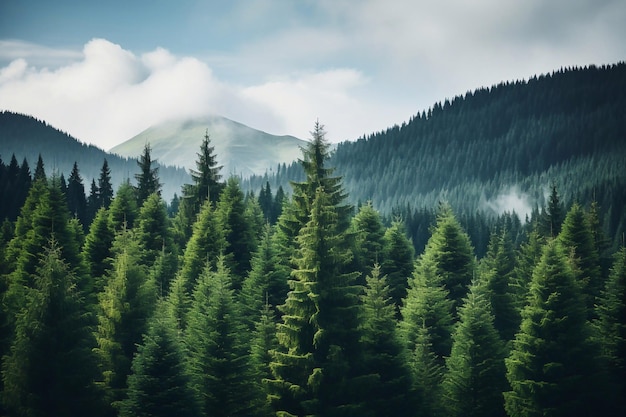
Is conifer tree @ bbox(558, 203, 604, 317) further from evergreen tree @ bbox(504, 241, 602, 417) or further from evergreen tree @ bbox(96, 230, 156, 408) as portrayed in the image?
evergreen tree @ bbox(96, 230, 156, 408)

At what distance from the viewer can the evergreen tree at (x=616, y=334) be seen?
114ft

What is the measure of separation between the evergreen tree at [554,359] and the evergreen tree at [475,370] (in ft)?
3.15

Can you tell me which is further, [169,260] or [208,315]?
[169,260]

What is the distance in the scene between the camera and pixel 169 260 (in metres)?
46.1

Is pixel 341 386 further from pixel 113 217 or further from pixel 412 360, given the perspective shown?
pixel 113 217

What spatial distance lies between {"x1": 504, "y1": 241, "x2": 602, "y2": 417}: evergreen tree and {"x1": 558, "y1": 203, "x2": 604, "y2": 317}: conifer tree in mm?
14347

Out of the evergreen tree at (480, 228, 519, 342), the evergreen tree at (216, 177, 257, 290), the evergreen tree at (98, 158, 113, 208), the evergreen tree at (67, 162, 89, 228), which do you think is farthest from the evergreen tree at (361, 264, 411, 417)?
the evergreen tree at (67, 162, 89, 228)

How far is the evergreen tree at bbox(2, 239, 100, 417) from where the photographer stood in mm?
27844

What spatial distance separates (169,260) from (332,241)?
2176 cm

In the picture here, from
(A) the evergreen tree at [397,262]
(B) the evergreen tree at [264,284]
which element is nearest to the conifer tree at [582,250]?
(A) the evergreen tree at [397,262]

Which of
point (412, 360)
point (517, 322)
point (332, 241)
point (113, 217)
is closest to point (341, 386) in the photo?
point (332, 241)

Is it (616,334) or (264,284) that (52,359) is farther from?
(616,334)

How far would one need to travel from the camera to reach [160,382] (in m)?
27.1

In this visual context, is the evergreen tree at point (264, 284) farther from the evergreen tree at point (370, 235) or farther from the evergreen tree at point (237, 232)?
the evergreen tree at point (370, 235)
